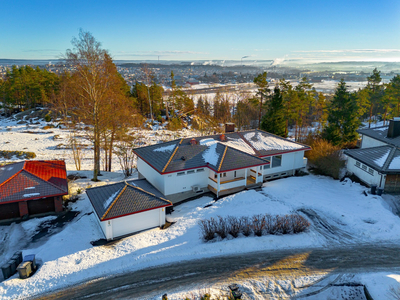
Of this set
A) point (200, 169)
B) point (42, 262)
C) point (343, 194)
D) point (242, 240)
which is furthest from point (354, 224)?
point (42, 262)

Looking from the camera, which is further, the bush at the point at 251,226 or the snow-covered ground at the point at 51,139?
the snow-covered ground at the point at 51,139

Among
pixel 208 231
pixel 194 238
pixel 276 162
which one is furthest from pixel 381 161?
pixel 194 238

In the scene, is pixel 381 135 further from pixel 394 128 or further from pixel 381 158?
pixel 381 158

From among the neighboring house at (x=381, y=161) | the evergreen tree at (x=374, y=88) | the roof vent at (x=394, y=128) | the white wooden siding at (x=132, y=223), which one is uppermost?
the evergreen tree at (x=374, y=88)

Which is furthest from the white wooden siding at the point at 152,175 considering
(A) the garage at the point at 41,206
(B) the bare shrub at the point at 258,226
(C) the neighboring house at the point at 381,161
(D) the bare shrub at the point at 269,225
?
(C) the neighboring house at the point at 381,161

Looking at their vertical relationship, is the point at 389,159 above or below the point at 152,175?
above

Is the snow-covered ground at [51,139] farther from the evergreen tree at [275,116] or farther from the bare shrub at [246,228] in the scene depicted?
the bare shrub at [246,228]

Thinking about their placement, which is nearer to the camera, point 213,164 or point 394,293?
point 394,293
